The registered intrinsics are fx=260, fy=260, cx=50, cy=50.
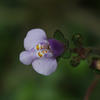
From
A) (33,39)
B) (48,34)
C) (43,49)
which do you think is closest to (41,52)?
(43,49)

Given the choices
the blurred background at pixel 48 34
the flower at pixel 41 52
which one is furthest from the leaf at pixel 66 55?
the blurred background at pixel 48 34

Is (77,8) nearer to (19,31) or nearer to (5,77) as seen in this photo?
(19,31)

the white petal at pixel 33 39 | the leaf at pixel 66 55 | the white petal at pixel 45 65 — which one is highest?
the white petal at pixel 33 39

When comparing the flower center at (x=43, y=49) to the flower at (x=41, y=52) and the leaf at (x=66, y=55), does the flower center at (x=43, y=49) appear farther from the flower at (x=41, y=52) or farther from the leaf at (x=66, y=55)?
the leaf at (x=66, y=55)

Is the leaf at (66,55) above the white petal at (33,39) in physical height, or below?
below

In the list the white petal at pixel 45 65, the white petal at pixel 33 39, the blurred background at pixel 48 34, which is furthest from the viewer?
the blurred background at pixel 48 34

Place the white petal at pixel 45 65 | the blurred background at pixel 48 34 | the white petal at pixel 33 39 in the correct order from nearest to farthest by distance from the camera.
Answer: the white petal at pixel 45 65, the white petal at pixel 33 39, the blurred background at pixel 48 34

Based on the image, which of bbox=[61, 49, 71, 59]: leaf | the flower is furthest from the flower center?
bbox=[61, 49, 71, 59]: leaf

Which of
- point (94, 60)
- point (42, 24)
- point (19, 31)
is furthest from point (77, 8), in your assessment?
point (94, 60)
